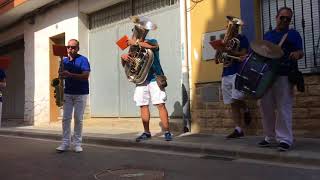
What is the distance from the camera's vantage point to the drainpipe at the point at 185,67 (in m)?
10.7

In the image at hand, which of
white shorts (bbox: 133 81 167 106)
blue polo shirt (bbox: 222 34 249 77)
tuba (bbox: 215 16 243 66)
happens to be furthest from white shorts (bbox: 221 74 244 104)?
white shorts (bbox: 133 81 167 106)

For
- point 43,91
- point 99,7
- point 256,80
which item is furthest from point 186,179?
point 43,91

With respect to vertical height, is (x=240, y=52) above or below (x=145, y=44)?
below

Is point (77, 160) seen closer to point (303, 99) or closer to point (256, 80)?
point (256, 80)

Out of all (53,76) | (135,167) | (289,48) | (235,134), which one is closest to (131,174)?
(135,167)

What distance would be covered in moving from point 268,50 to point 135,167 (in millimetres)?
2473

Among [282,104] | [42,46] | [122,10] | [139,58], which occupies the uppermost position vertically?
[122,10]

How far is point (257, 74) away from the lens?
7.14 metres

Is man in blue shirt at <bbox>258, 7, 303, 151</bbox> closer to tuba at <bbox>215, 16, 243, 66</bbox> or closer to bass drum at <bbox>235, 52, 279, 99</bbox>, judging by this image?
bass drum at <bbox>235, 52, 279, 99</bbox>

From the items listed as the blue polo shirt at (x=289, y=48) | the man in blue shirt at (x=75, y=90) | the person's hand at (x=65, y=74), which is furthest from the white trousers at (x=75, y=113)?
the blue polo shirt at (x=289, y=48)

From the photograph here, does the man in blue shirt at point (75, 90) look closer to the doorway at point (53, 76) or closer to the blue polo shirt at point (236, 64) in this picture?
the blue polo shirt at point (236, 64)

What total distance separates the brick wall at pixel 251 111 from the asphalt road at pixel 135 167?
70.1 inches

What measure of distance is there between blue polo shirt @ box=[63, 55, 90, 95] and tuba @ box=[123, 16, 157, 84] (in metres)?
A: 0.91

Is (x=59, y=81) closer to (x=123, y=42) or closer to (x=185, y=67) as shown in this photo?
(x=123, y=42)
